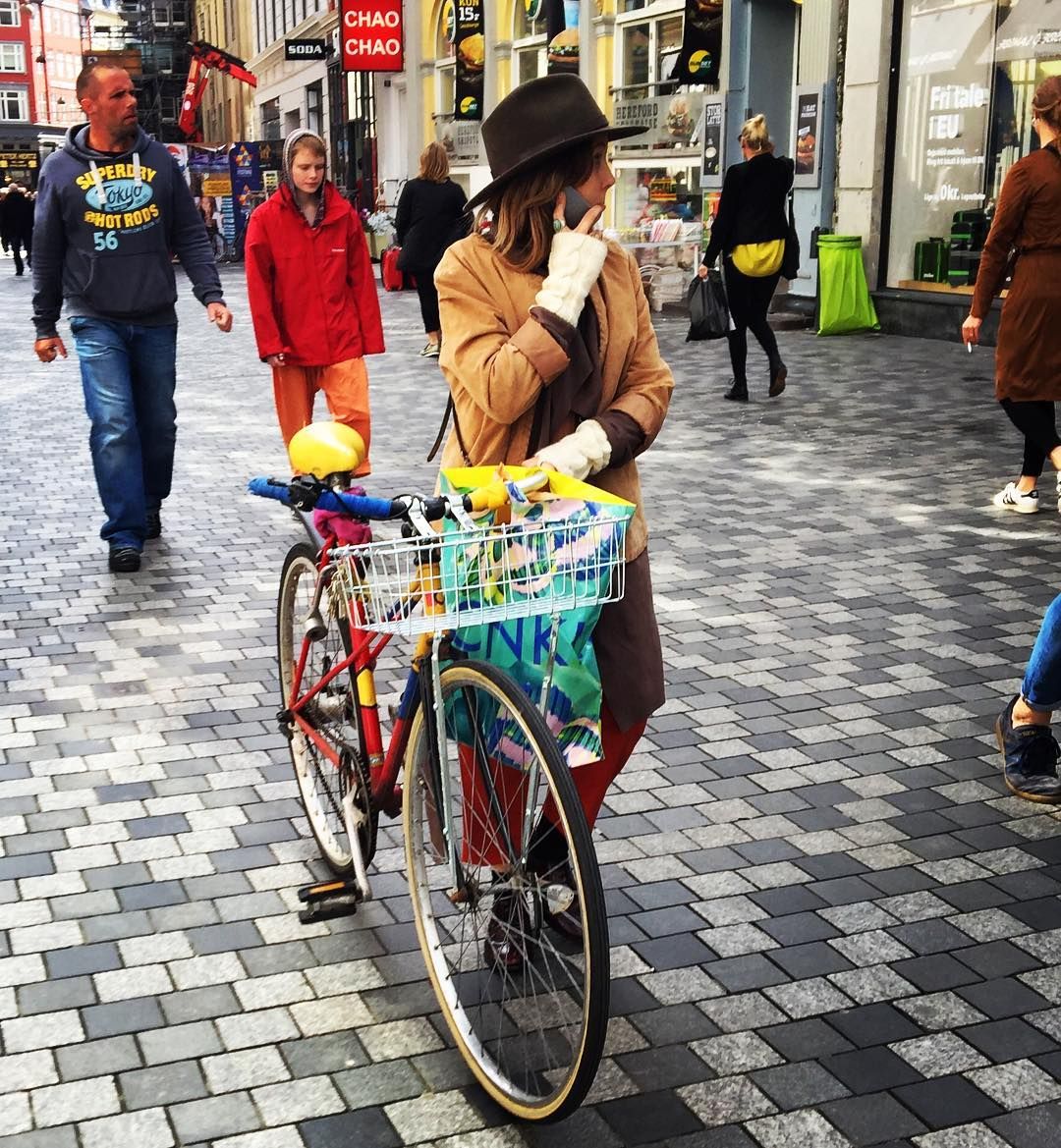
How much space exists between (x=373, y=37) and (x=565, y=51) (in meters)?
9.93

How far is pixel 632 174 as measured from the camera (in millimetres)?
22844

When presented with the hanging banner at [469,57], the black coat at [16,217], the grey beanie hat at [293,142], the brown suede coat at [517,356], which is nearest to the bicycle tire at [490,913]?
Answer: the brown suede coat at [517,356]

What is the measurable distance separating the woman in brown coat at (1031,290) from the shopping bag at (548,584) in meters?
4.81

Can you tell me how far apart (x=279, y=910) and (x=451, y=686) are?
3.37ft

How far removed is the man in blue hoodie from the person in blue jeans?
3.97 meters

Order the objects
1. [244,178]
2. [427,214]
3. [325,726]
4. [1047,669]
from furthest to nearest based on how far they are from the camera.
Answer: [244,178], [427,214], [1047,669], [325,726]

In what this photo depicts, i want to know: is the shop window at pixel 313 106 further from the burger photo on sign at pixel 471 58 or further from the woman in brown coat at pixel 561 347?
the woman in brown coat at pixel 561 347

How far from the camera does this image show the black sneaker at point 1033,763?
167 inches

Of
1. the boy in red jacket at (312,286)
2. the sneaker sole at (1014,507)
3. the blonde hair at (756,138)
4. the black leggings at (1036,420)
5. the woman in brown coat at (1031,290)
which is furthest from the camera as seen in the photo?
the blonde hair at (756,138)

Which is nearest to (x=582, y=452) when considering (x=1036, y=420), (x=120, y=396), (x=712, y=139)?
(x=120, y=396)

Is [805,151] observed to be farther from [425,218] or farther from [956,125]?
[425,218]

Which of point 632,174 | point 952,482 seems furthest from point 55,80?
point 952,482

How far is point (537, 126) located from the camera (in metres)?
3.02

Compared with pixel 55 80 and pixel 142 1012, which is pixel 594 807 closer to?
pixel 142 1012
